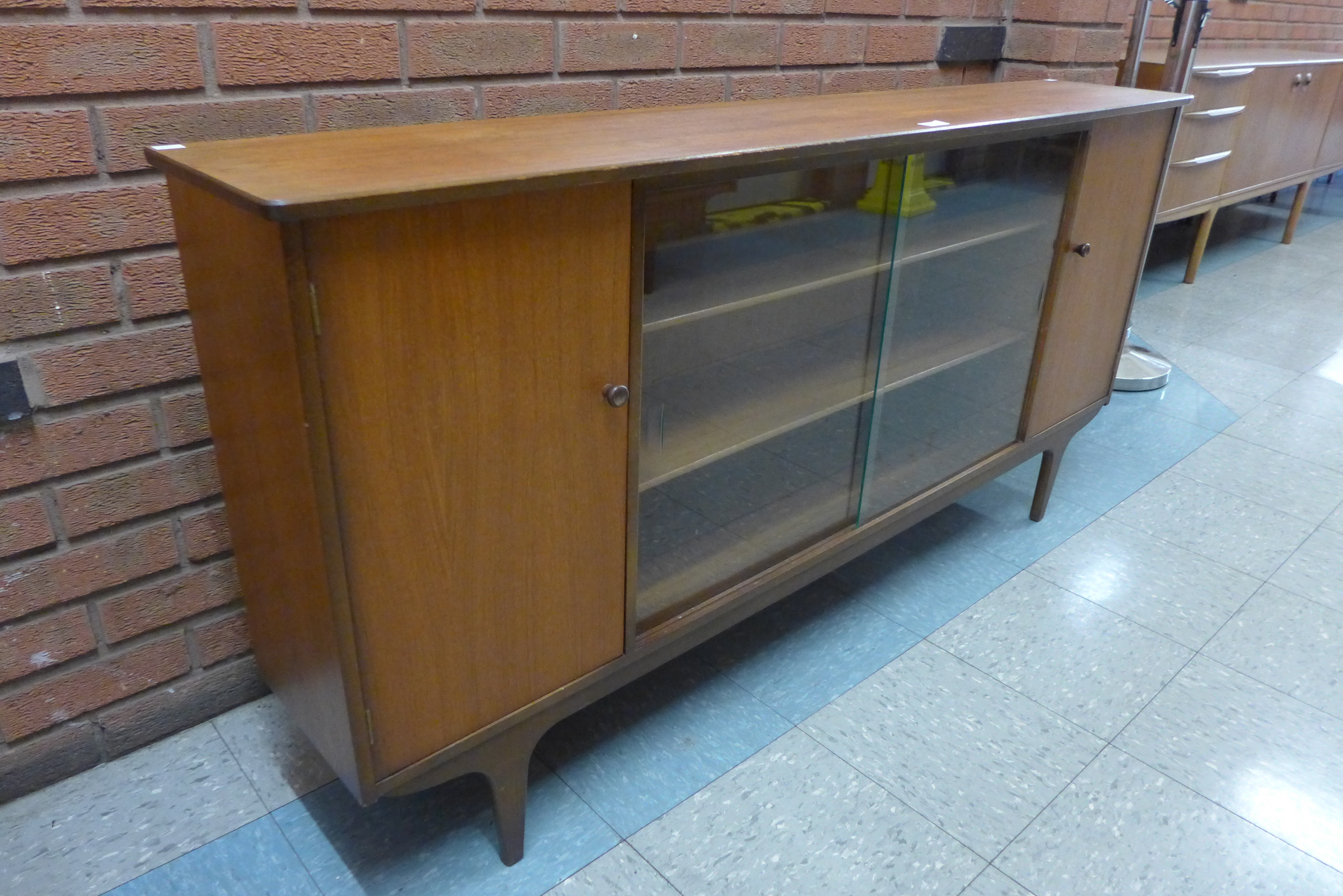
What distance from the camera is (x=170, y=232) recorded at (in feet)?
3.96

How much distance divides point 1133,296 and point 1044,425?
39 cm

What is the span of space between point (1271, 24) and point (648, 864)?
5.13 meters

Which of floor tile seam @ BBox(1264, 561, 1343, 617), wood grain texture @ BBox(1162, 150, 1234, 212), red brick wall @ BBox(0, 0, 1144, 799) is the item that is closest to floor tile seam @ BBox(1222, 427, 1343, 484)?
floor tile seam @ BBox(1264, 561, 1343, 617)

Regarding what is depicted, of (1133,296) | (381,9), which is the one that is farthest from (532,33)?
(1133,296)

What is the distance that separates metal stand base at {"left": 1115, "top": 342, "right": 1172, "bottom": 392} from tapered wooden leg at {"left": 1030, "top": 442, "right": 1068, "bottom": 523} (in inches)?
33.8

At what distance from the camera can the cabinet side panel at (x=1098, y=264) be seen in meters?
1.79

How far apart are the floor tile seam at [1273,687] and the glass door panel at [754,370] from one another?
72 cm

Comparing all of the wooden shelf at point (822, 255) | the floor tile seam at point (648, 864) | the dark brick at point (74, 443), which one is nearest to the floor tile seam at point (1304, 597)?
the wooden shelf at point (822, 255)

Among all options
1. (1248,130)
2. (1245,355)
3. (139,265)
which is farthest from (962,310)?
(1248,130)

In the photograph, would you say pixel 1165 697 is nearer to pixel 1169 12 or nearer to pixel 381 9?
pixel 381 9

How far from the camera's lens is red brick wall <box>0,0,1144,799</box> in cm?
110

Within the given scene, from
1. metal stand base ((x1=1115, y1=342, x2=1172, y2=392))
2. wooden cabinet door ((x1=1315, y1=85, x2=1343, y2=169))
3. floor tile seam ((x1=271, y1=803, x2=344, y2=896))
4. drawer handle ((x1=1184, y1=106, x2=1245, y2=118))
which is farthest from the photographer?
wooden cabinet door ((x1=1315, y1=85, x2=1343, y2=169))

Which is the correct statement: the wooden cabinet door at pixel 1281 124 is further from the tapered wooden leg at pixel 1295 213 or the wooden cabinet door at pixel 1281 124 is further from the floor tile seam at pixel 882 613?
the floor tile seam at pixel 882 613

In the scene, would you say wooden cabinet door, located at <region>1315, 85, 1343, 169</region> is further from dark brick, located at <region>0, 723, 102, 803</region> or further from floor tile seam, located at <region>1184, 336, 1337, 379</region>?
dark brick, located at <region>0, 723, 102, 803</region>
